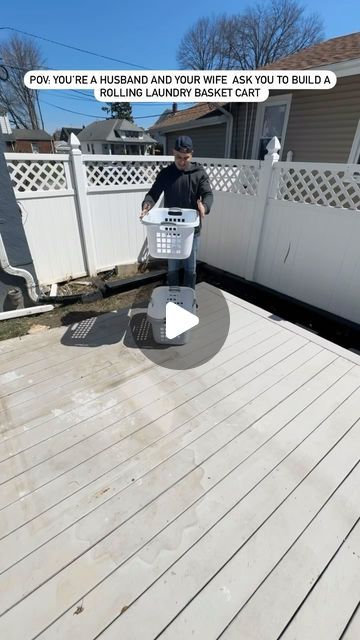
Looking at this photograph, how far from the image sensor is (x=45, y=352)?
2.18 m

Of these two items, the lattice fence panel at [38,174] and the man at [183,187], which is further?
the lattice fence panel at [38,174]

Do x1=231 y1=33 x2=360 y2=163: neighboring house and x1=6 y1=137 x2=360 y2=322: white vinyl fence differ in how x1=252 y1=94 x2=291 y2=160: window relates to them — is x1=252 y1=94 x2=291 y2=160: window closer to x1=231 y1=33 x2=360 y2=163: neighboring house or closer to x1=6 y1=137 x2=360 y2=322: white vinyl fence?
x1=231 y1=33 x2=360 y2=163: neighboring house

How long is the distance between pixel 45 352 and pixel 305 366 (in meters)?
1.89

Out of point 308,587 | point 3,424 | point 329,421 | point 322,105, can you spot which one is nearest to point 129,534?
point 308,587

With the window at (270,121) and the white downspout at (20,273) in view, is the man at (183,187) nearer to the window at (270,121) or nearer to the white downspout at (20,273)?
the white downspout at (20,273)

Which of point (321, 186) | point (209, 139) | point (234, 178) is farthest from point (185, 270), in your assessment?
point (209, 139)

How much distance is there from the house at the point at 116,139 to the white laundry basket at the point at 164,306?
21754 millimetres

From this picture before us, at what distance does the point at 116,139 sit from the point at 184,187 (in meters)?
22.0

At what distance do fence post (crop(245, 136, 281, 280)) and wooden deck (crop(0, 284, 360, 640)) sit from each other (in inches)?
66.3

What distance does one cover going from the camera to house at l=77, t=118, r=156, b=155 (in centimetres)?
2088

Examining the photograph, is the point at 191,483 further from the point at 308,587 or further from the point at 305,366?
the point at 305,366

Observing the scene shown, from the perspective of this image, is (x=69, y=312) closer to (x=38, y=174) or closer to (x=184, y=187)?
(x=38, y=174)

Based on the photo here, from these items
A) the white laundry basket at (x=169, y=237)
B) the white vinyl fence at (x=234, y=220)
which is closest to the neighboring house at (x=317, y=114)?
the white vinyl fence at (x=234, y=220)

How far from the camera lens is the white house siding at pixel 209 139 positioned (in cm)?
746
